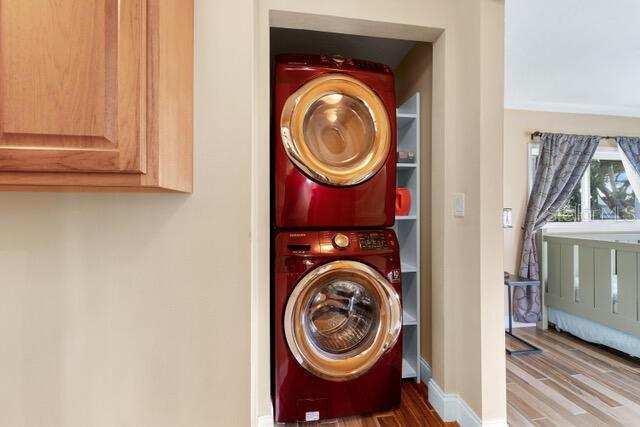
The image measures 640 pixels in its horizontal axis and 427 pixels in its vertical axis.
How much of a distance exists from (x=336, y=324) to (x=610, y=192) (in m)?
4.05

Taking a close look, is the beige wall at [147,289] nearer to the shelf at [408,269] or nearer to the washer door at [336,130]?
the washer door at [336,130]

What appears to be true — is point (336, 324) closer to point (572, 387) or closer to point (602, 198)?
point (572, 387)

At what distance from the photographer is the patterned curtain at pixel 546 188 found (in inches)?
133

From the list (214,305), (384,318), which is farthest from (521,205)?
(214,305)

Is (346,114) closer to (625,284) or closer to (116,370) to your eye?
(116,370)

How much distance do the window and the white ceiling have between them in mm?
596

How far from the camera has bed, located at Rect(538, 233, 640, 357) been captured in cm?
261

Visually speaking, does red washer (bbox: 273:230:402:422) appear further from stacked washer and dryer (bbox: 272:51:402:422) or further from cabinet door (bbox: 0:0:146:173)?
cabinet door (bbox: 0:0:146:173)

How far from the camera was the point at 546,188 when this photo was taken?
3.44 meters

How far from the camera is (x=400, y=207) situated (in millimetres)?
2102

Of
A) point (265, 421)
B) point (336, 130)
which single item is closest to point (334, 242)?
point (336, 130)

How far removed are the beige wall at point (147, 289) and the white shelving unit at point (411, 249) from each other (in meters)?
1.31

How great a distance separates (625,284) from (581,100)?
2.02m

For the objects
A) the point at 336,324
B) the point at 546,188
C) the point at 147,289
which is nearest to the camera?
the point at 147,289
